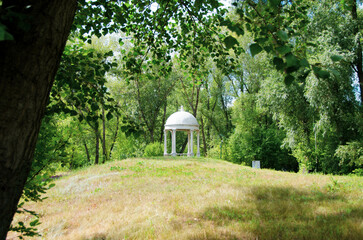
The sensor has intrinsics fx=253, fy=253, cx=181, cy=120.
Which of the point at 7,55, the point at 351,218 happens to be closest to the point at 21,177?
the point at 7,55

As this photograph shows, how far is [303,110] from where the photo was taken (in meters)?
19.1

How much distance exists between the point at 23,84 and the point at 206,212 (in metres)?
4.75

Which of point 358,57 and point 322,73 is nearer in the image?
point 322,73

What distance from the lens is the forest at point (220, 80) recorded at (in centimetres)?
311

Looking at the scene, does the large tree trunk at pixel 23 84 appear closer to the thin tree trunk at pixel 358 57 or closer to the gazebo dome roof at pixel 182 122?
the thin tree trunk at pixel 358 57

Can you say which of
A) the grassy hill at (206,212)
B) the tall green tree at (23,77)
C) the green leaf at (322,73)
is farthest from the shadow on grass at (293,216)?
the tall green tree at (23,77)

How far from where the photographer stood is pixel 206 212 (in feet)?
17.9

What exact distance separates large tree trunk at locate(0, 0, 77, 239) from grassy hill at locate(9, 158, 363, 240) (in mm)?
3125

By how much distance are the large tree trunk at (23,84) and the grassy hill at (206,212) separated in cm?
313

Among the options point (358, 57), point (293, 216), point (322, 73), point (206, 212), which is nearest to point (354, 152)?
point (358, 57)

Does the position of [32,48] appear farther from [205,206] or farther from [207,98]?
[207,98]

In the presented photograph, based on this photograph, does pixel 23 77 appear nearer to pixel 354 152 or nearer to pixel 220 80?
pixel 354 152

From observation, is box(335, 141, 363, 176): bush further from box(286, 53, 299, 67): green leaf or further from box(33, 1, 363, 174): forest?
box(286, 53, 299, 67): green leaf

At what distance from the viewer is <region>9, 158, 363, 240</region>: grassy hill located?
428 centimetres
